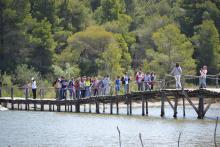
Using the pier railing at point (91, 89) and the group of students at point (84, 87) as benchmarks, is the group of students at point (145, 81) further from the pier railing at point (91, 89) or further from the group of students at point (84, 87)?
the group of students at point (84, 87)

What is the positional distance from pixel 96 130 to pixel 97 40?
47590 mm

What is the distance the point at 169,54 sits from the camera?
91.0 m

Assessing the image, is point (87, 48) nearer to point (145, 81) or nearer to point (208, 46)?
point (208, 46)

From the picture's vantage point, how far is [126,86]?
56406 mm

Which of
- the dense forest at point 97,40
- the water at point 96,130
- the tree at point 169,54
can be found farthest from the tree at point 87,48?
the water at point 96,130

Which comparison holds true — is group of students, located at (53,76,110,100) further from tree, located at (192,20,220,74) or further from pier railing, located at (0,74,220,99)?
tree, located at (192,20,220,74)

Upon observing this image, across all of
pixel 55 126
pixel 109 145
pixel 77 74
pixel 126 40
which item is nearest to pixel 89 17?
pixel 126 40

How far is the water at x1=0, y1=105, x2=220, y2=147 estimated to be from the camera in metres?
39.7

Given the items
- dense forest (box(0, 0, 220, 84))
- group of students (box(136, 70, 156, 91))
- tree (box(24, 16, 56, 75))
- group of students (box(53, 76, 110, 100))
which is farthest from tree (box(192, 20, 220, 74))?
group of students (box(136, 70, 156, 91))

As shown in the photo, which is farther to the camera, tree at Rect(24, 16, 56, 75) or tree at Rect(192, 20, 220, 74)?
tree at Rect(192, 20, 220, 74)

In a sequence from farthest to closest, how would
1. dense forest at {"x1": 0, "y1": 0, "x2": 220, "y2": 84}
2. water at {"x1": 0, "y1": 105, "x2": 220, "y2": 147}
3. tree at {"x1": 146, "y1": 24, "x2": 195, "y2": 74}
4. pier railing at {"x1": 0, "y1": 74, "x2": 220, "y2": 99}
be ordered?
tree at {"x1": 146, "y1": 24, "x2": 195, "y2": 74}
dense forest at {"x1": 0, "y1": 0, "x2": 220, "y2": 84}
pier railing at {"x1": 0, "y1": 74, "x2": 220, "y2": 99}
water at {"x1": 0, "y1": 105, "x2": 220, "y2": 147}

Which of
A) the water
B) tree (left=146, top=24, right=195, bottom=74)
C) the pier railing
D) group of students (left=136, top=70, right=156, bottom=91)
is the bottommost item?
the water

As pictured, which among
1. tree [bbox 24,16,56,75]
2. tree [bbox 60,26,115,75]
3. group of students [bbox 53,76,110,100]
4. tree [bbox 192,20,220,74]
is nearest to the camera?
group of students [bbox 53,76,110,100]

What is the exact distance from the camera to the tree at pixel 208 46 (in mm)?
96875
